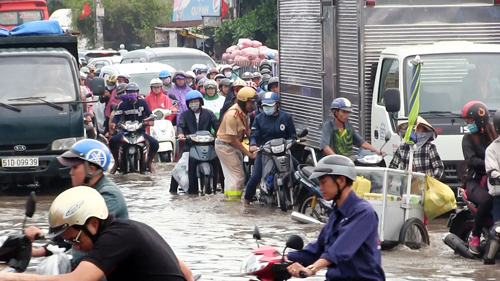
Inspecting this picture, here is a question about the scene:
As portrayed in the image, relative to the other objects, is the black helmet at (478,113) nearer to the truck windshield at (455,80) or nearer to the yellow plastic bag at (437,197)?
the yellow plastic bag at (437,197)

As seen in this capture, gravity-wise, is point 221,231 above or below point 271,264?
below

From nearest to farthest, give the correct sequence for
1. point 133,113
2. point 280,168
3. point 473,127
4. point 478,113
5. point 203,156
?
point 478,113
point 473,127
point 280,168
point 203,156
point 133,113

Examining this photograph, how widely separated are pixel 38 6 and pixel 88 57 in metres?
8.61

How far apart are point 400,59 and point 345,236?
7.56 metres

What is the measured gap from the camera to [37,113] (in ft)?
49.0

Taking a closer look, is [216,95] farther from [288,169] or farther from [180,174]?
[288,169]

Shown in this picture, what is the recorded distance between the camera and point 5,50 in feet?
52.0

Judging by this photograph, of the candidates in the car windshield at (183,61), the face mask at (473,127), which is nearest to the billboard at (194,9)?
the car windshield at (183,61)

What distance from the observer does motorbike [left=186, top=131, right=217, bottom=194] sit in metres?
15.3

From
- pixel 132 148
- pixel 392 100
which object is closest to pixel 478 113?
pixel 392 100

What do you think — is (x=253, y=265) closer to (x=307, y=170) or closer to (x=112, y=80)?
(x=307, y=170)

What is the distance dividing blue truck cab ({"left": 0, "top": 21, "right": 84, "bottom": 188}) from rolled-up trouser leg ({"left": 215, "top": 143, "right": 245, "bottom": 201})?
204cm

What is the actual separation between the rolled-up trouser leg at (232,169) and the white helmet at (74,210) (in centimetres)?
964

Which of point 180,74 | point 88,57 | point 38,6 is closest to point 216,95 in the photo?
point 180,74
